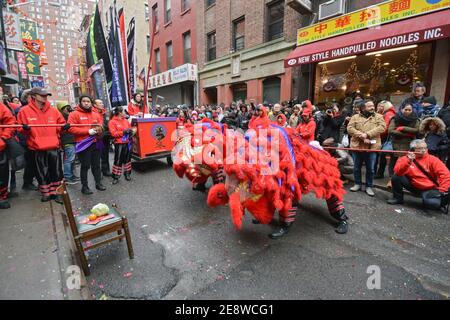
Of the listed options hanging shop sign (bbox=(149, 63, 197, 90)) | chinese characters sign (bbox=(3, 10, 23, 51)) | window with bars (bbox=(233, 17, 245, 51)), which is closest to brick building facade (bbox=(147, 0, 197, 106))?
hanging shop sign (bbox=(149, 63, 197, 90))

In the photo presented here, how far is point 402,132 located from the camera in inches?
189

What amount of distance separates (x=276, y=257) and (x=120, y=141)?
4.24 metres

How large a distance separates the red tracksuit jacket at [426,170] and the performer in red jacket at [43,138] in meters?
5.99

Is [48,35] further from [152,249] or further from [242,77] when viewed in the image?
[152,249]

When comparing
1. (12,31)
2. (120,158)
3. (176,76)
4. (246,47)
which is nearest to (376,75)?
(246,47)

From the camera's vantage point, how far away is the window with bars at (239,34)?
12409 millimetres

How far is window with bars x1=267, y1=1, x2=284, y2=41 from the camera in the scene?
10445 millimetres

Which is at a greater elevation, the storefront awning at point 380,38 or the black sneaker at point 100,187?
the storefront awning at point 380,38

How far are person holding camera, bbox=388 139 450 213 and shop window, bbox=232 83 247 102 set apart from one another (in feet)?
32.4

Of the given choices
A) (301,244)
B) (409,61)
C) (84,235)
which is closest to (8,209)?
(84,235)

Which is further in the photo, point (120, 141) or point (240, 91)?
point (240, 91)

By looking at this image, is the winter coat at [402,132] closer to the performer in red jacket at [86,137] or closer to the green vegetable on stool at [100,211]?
the green vegetable on stool at [100,211]

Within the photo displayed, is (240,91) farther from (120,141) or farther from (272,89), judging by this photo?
(120,141)

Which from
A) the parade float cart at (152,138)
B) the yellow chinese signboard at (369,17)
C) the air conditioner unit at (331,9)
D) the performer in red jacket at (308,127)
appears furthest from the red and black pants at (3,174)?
the air conditioner unit at (331,9)
